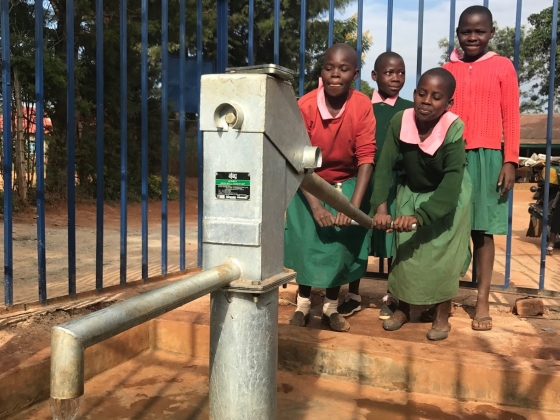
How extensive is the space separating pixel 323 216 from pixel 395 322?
0.71m

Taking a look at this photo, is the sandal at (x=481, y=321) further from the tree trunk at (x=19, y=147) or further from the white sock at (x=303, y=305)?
the tree trunk at (x=19, y=147)

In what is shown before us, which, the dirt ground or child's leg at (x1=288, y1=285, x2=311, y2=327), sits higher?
child's leg at (x1=288, y1=285, x2=311, y2=327)

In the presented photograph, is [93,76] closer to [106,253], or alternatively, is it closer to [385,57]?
[106,253]

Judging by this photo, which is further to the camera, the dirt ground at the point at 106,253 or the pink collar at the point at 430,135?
the dirt ground at the point at 106,253

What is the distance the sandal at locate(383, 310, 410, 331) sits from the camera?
2725mm

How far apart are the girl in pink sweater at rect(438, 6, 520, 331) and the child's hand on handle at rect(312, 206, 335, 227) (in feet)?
2.72

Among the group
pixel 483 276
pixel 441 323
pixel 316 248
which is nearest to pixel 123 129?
pixel 316 248

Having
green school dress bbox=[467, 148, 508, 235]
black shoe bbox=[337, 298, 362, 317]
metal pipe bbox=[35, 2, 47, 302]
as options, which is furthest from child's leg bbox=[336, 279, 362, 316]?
metal pipe bbox=[35, 2, 47, 302]

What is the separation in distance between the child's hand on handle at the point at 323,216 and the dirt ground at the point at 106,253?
2122 millimetres

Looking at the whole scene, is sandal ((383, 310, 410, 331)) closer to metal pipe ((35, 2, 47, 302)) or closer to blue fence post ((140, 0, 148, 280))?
blue fence post ((140, 0, 148, 280))

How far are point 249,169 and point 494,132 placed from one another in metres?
2.17

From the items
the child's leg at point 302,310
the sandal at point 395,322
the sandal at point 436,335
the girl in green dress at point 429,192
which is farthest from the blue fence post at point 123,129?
the sandal at point 436,335

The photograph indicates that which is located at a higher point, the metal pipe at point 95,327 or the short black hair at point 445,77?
the short black hair at point 445,77

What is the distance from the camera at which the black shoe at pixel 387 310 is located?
291 cm
